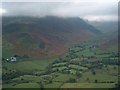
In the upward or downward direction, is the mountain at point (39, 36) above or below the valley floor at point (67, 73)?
above

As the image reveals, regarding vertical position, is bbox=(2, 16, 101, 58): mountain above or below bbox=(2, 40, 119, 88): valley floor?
above

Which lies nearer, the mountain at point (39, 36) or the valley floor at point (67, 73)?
the valley floor at point (67, 73)

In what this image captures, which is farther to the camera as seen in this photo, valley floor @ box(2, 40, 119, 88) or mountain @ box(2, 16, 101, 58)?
mountain @ box(2, 16, 101, 58)

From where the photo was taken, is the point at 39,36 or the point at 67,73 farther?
the point at 39,36

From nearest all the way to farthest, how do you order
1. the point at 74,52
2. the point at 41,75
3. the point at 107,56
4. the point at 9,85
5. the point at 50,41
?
1. the point at 9,85
2. the point at 41,75
3. the point at 107,56
4. the point at 74,52
5. the point at 50,41

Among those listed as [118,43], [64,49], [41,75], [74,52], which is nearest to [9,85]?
[41,75]

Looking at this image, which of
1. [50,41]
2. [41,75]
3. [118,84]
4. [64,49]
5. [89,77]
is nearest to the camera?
[118,84]

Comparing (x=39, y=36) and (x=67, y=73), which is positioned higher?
(x=39, y=36)

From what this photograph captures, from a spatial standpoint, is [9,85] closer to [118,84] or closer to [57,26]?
[118,84]
